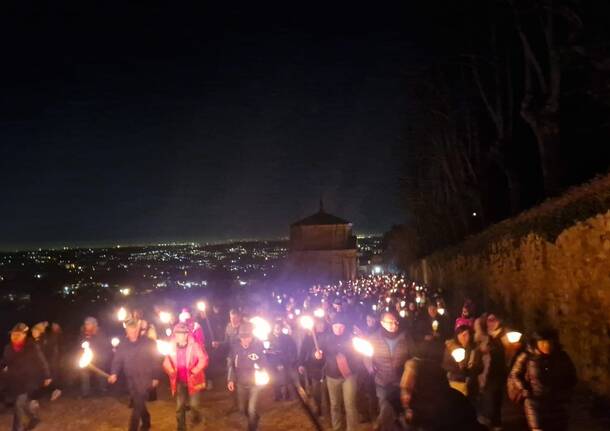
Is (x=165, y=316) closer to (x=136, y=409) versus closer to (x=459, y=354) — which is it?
(x=136, y=409)

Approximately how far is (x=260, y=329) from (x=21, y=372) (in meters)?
3.73

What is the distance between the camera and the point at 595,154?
92.4ft

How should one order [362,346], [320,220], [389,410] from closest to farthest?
[389,410] → [362,346] → [320,220]

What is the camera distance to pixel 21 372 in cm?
986

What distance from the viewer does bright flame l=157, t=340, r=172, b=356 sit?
33.3ft

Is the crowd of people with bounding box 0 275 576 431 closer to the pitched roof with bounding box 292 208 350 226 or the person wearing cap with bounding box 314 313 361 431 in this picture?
the person wearing cap with bounding box 314 313 361 431

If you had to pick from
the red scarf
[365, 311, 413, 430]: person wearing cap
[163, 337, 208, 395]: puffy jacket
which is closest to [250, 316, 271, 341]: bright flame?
[163, 337, 208, 395]: puffy jacket

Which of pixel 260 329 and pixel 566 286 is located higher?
pixel 566 286

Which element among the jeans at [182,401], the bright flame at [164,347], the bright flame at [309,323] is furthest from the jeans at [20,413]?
the bright flame at [309,323]

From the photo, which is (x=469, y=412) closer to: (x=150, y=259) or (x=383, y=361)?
(x=383, y=361)

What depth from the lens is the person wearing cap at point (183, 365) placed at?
9.92m

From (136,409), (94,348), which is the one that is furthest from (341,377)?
(94,348)

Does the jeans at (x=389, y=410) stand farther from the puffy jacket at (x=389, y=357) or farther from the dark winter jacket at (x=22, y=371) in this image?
the dark winter jacket at (x=22, y=371)

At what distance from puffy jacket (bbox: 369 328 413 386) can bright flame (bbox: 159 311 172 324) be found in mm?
8173
